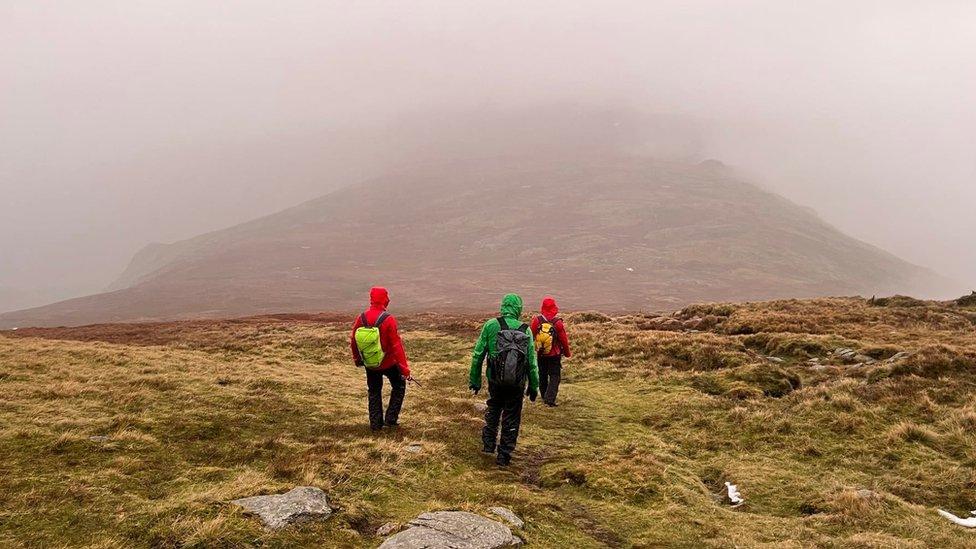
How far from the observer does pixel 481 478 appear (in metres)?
9.96

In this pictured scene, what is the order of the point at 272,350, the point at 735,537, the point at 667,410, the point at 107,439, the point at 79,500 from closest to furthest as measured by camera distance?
the point at 79,500
the point at 735,537
the point at 107,439
the point at 667,410
the point at 272,350

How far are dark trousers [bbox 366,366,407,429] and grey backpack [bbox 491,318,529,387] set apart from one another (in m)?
2.72

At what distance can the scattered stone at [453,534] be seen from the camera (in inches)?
262

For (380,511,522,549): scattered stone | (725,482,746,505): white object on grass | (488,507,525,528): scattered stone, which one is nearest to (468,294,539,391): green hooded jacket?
(488,507,525,528): scattered stone

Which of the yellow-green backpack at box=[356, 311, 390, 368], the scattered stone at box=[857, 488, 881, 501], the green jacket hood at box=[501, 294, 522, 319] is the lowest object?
the scattered stone at box=[857, 488, 881, 501]

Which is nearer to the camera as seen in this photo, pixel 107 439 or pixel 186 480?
pixel 186 480

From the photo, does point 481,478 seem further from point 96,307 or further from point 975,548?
point 96,307

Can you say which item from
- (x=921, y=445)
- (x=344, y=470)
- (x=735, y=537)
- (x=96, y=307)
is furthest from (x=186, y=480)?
(x=96, y=307)

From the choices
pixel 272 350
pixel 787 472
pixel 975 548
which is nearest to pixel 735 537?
pixel 975 548

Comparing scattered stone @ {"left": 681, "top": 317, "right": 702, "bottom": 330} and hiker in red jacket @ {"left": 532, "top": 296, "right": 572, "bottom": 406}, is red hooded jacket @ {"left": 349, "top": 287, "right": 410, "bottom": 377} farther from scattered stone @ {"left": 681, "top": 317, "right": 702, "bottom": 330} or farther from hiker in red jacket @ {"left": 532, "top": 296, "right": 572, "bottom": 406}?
scattered stone @ {"left": 681, "top": 317, "right": 702, "bottom": 330}

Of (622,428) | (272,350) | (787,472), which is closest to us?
(787,472)

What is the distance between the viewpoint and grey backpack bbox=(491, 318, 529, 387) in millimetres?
10203

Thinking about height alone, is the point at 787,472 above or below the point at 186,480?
below

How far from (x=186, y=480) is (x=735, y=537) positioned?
8.60 meters
